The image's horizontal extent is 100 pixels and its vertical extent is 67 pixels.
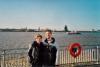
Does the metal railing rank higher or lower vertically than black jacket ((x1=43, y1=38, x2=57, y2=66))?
lower

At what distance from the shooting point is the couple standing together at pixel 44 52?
22.1ft

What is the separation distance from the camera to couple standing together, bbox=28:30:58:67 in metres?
6.74

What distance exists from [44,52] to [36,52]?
0.67ft

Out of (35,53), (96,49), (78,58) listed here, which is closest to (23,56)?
(78,58)

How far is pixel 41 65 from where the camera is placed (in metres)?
6.81

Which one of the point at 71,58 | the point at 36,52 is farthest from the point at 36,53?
the point at 71,58

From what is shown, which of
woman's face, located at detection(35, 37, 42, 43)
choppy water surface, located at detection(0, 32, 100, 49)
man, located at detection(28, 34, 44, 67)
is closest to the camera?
woman's face, located at detection(35, 37, 42, 43)

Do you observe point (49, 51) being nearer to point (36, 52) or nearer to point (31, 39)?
point (36, 52)

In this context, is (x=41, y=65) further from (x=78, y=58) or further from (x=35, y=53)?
(x=78, y=58)

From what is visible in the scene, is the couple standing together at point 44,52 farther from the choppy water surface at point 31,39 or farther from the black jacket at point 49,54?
the choppy water surface at point 31,39

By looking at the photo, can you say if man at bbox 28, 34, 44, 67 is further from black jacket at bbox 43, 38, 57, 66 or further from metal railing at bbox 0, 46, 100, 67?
metal railing at bbox 0, 46, 100, 67

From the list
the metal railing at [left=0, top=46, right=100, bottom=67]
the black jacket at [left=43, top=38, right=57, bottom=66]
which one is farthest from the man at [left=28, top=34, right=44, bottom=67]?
the metal railing at [left=0, top=46, right=100, bottom=67]

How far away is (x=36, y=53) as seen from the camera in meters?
6.79

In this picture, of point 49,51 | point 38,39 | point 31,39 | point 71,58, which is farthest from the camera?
point 31,39
